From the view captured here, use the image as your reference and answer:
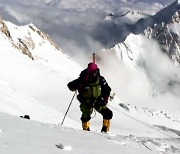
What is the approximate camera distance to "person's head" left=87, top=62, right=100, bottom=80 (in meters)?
14.3

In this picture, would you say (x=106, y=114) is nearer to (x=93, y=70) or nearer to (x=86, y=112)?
(x=86, y=112)

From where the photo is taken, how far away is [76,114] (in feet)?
152

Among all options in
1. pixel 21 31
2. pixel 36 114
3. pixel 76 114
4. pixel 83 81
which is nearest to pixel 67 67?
pixel 21 31

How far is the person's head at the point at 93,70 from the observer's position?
14.3 m

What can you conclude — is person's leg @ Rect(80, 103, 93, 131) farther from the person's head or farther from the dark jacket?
the person's head

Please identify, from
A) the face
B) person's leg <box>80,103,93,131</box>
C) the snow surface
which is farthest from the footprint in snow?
person's leg <box>80,103,93,131</box>

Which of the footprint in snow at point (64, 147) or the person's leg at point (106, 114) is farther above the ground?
the person's leg at point (106, 114)

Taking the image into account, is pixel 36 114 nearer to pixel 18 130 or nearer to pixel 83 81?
pixel 83 81

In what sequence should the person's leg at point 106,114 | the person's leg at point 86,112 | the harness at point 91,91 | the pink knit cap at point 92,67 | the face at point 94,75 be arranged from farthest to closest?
the person's leg at point 106,114, the person's leg at point 86,112, the harness at point 91,91, the face at point 94,75, the pink knit cap at point 92,67

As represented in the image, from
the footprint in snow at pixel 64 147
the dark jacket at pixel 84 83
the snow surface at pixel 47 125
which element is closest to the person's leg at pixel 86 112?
the dark jacket at pixel 84 83

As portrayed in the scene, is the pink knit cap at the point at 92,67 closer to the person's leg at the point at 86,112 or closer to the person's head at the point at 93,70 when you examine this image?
the person's head at the point at 93,70

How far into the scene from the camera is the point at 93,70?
14352mm

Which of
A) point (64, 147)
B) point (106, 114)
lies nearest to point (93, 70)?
point (106, 114)

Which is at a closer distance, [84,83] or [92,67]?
[92,67]
